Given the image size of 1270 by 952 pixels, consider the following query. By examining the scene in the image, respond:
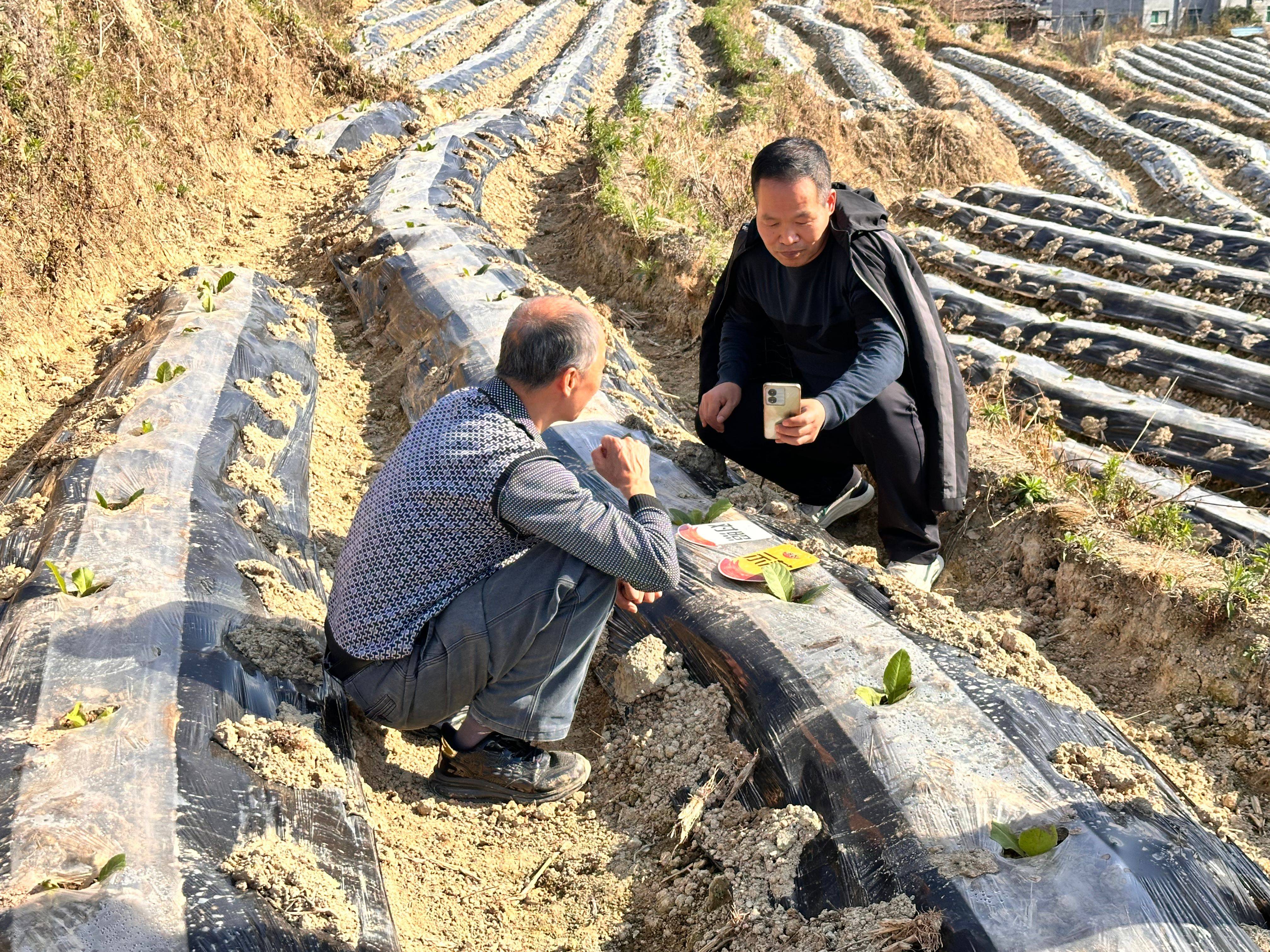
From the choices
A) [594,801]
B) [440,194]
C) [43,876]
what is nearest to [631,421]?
[594,801]

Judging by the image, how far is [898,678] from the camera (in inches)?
83.4

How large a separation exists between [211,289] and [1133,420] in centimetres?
453

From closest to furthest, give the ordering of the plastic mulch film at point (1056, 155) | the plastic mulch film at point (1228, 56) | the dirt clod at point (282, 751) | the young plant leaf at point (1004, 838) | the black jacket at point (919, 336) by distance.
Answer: the young plant leaf at point (1004, 838) < the dirt clod at point (282, 751) < the black jacket at point (919, 336) < the plastic mulch film at point (1056, 155) < the plastic mulch film at point (1228, 56)

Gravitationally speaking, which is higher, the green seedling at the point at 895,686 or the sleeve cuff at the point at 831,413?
the sleeve cuff at the point at 831,413

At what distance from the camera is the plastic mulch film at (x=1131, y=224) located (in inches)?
261

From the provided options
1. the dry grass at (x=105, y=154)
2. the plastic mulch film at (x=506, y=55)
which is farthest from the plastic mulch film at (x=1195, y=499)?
the plastic mulch film at (x=506, y=55)

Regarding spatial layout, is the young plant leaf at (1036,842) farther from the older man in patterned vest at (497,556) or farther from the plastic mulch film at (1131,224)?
the plastic mulch film at (1131,224)

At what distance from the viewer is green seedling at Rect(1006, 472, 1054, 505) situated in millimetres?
3557

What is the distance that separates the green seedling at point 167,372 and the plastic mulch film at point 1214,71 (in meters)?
15.5

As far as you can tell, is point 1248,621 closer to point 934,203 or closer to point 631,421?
point 631,421

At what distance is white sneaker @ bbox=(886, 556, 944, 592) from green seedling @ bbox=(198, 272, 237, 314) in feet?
10.0

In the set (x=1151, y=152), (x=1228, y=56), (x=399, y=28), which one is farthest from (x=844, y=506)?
(x=1228, y=56)

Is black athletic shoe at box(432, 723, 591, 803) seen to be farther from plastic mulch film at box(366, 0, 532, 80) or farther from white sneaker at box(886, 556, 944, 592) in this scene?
plastic mulch film at box(366, 0, 532, 80)

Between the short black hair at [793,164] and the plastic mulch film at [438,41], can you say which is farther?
the plastic mulch film at [438,41]
